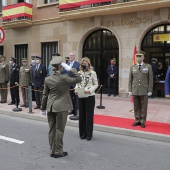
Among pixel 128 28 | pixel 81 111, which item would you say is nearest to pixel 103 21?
pixel 128 28

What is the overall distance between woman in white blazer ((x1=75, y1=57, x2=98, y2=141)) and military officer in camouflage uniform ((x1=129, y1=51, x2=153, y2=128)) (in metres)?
A: 1.40

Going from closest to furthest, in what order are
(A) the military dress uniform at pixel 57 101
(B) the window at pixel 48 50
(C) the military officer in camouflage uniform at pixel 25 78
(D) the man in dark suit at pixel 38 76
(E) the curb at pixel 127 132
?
(A) the military dress uniform at pixel 57 101 → (E) the curb at pixel 127 132 → (D) the man in dark suit at pixel 38 76 → (C) the military officer in camouflage uniform at pixel 25 78 → (B) the window at pixel 48 50

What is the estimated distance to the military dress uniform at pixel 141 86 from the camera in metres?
6.61

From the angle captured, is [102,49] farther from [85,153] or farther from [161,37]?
[85,153]

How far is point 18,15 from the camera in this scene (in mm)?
15383

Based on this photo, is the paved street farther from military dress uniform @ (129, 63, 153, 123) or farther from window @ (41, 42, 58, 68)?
window @ (41, 42, 58, 68)

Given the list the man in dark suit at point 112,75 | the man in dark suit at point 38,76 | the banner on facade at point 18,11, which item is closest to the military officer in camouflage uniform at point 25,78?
the man in dark suit at point 38,76

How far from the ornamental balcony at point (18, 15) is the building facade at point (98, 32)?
0.19 ft

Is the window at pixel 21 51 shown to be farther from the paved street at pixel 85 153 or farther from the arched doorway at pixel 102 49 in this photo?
the paved street at pixel 85 153

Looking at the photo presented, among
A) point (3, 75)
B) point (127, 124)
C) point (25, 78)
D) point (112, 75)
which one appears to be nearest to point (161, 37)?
Result: point (112, 75)

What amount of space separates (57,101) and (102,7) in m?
8.65

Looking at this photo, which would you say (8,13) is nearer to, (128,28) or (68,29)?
(68,29)

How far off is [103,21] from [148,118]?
6.79 m

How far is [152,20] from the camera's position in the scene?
38.2 feet
